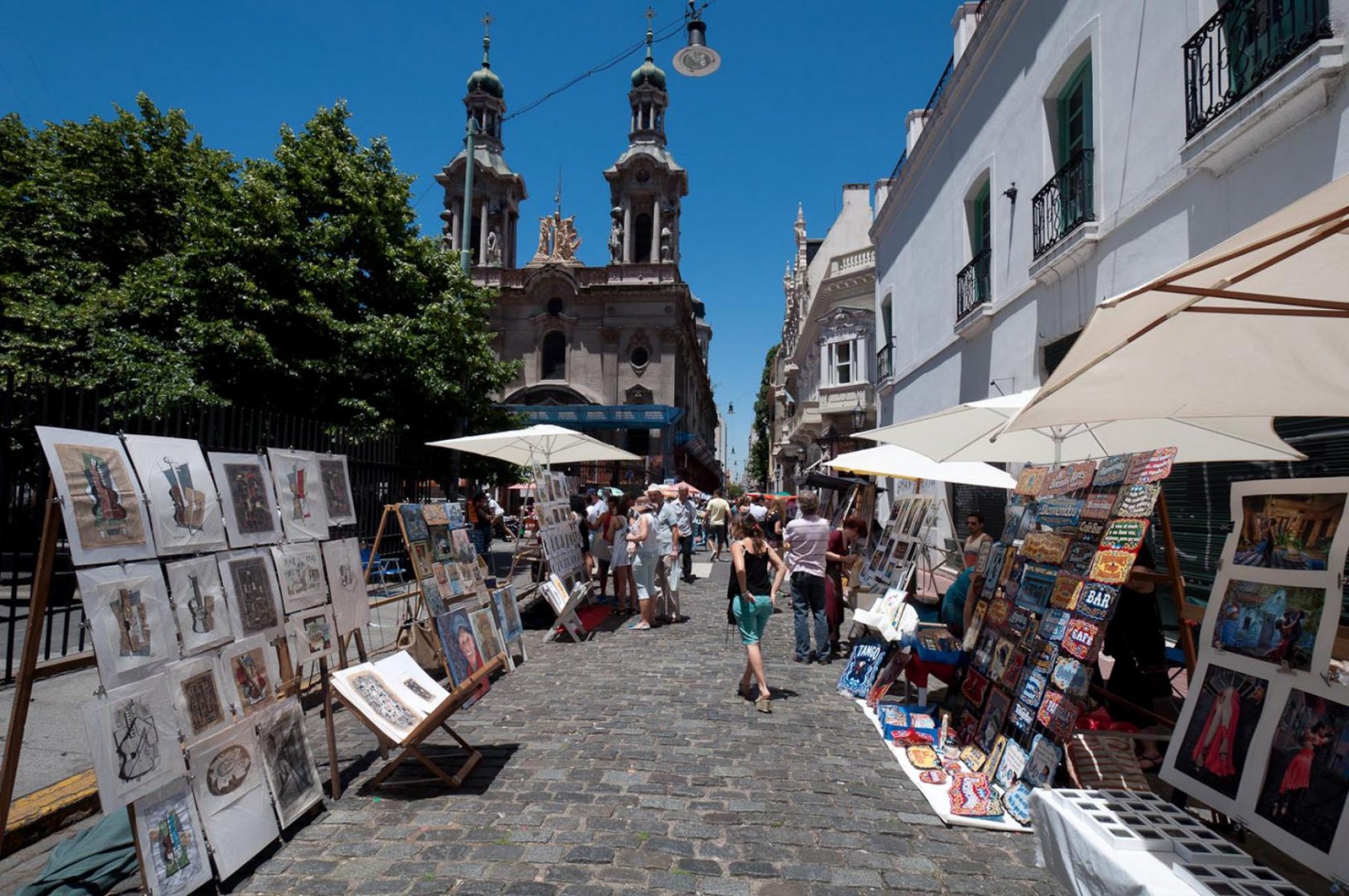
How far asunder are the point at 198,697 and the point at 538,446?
8477mm

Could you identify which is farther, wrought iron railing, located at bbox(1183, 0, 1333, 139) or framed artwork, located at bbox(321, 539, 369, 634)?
wrought iron railing, located at bbox(1183, 0, 1333, 139)

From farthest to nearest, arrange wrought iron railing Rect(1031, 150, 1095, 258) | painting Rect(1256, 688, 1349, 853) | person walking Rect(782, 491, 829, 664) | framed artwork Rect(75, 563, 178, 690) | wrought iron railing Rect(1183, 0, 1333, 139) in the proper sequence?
wrought iron railing Rect(1031, 150, 1095, 258)
person walking Rect(782, 491, 829, 664)
wrought iron railing Rect(1183, 0, 1333, 139)
framed artwork Rect(75, 563, 178, 690)
painting Rect(1256, 688, 1349, 853)

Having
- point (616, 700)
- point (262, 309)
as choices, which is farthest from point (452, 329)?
point (616, 700)

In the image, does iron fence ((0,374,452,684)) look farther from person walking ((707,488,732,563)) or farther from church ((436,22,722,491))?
church ((436,22,722,491))

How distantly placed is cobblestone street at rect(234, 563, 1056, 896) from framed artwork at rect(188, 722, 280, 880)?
5.7 inches

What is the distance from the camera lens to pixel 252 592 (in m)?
4.05

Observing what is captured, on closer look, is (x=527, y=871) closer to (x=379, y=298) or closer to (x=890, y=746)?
(x=890, y=746)

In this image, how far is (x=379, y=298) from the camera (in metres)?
16.2

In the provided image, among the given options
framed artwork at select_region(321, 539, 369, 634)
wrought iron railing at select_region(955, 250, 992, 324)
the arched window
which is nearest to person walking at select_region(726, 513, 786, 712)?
framed artwork at select_region(321, 539, 369, 634)

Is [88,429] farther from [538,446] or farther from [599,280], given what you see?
[599,280]

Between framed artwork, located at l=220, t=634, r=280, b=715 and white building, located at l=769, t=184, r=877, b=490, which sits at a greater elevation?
white building, located at l=769, t=184, r=877, b=490

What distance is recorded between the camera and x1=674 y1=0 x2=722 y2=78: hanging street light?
38.9ft

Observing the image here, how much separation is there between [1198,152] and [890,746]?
6117mm

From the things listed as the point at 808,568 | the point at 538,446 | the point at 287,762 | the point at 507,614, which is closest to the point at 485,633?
the point at 507,614
